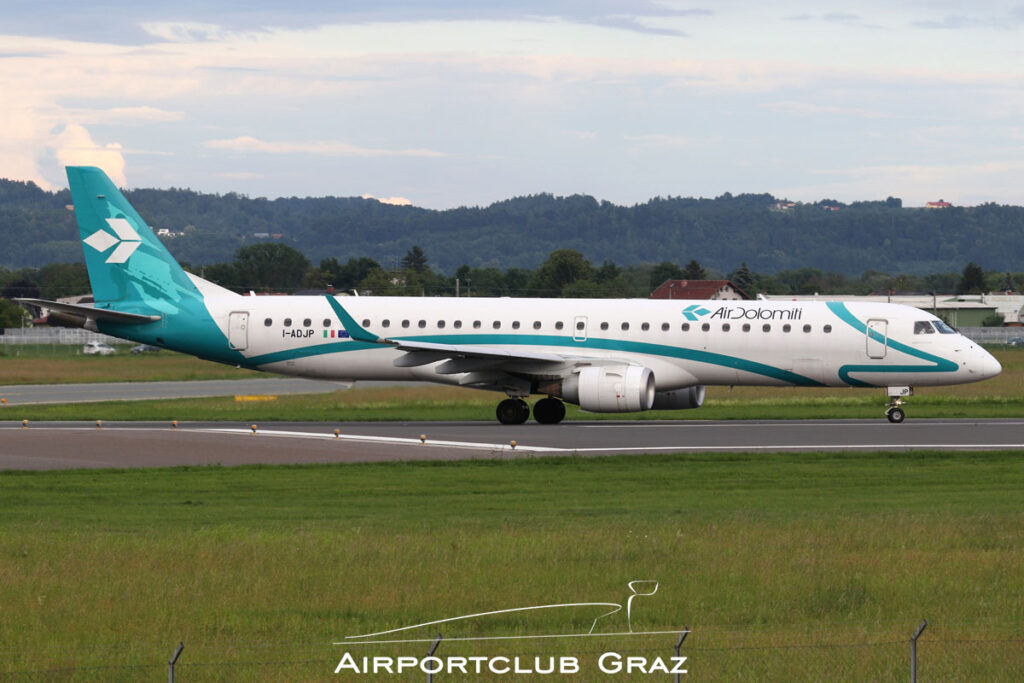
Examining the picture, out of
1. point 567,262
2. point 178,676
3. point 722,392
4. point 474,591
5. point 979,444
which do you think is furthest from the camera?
point 567,262

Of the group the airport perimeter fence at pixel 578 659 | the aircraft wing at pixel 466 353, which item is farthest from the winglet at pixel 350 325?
the airport perimeter fence at pixel 578 659

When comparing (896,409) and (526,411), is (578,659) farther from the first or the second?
(896,409)

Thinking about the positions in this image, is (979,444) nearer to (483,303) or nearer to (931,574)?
(483,303)

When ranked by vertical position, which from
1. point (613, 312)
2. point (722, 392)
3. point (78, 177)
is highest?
point (78, 177)

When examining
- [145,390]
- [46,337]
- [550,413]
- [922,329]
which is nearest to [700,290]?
[46,337]

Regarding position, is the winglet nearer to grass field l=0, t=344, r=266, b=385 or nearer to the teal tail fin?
the teal tail fin

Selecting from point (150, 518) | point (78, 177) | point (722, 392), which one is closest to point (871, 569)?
point (150, 518)

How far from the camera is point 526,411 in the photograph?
130 feet

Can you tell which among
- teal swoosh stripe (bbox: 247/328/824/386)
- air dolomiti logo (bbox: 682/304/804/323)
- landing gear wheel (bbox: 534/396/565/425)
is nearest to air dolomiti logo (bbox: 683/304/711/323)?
air dolomiti logo (bbox: 682/304/804/323)

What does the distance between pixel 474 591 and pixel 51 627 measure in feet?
15.1

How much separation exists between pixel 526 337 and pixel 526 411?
2171 millimetres

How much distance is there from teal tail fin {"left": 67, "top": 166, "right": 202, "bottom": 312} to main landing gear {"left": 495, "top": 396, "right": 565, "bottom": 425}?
34.1ft

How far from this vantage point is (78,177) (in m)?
42.6

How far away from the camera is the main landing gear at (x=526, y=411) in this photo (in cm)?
3944
